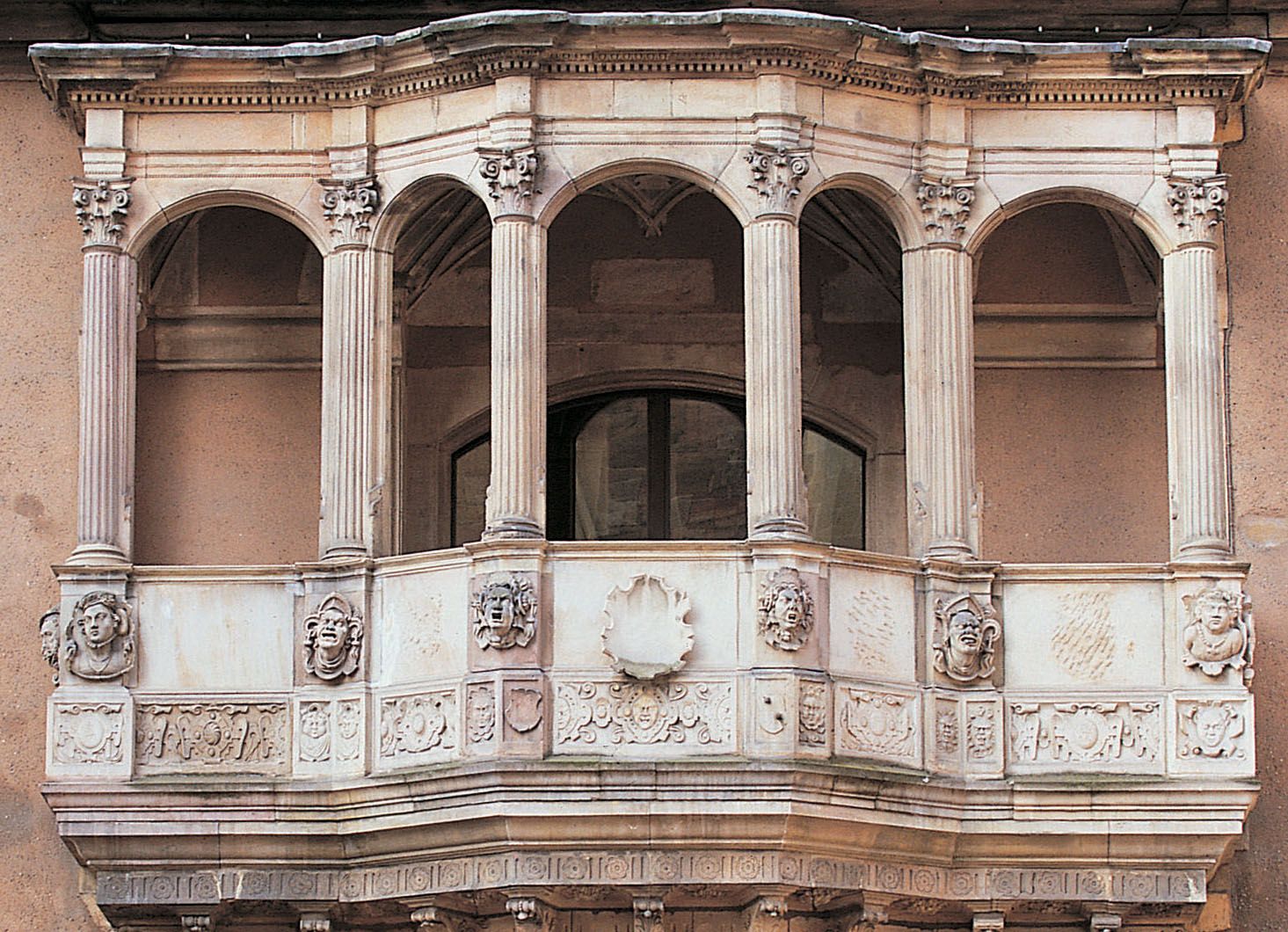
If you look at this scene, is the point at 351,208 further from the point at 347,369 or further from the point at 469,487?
the point at 469,487

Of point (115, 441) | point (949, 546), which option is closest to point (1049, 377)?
point (949, 546)

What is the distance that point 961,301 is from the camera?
19938mm

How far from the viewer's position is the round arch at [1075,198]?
20.1 meters

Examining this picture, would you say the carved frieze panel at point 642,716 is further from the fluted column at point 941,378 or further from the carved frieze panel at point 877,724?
the fluted column at point 941,378

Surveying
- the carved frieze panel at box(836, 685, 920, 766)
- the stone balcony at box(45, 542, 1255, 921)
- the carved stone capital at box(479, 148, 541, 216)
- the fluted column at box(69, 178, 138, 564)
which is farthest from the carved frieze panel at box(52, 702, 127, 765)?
the carved frieze panel at box(836, 685, 920, 766)

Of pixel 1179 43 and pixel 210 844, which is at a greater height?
pixel 1179 43

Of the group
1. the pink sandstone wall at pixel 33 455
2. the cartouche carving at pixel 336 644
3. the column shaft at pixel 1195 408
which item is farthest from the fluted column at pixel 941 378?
the pink sandstone wall at pixel 33 455

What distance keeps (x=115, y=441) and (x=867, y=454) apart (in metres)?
4.65

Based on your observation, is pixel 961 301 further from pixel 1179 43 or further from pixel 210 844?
pixel 210 844

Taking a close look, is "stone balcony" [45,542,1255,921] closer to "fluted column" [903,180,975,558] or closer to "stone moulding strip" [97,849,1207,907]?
"stone moulding strip" [97,849,1207,907]

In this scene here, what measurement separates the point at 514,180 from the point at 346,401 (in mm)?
1565

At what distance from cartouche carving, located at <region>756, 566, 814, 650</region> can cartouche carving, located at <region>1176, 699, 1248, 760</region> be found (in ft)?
7.37

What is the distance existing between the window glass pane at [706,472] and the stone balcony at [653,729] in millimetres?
2314

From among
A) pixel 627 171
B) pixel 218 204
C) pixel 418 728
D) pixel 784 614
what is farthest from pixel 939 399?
pixel 218 204
